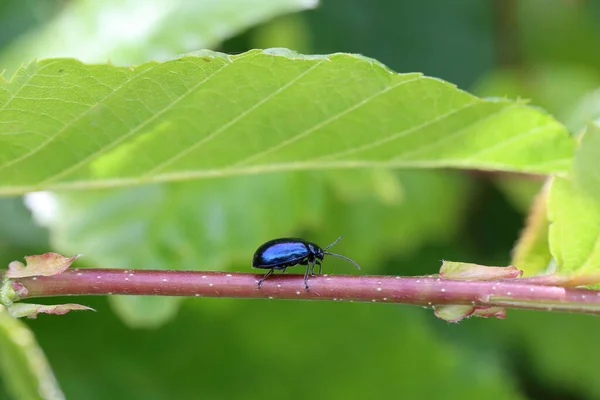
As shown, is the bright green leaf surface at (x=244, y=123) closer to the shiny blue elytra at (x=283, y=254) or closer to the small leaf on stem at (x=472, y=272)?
the shiny blue elytra at (x=283, y=254)

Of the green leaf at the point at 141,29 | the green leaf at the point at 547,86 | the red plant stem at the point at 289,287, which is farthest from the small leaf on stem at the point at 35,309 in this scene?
the green leaf at the point at 547,86

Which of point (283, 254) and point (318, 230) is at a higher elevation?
point (318, 230)

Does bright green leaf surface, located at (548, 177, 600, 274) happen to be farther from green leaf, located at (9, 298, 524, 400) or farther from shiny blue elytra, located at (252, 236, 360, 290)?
green leaf, located at (9, 298, 524, 400)

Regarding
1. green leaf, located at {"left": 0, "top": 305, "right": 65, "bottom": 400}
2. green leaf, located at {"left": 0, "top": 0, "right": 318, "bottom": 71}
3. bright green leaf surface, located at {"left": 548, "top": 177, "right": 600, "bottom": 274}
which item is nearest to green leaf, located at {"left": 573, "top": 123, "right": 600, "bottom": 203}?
bright green leaf surface, located at {"left": 548, "top": 177, "right": 600, "bottom": 274}

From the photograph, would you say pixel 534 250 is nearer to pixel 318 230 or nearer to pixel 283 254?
pixel 283 254

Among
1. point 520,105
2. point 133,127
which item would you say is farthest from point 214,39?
point 520,105

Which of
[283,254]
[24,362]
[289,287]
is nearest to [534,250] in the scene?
[283,254]

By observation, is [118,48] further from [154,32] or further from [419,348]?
[419,348]

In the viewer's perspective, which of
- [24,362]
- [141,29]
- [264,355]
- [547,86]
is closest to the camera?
[24,362]
